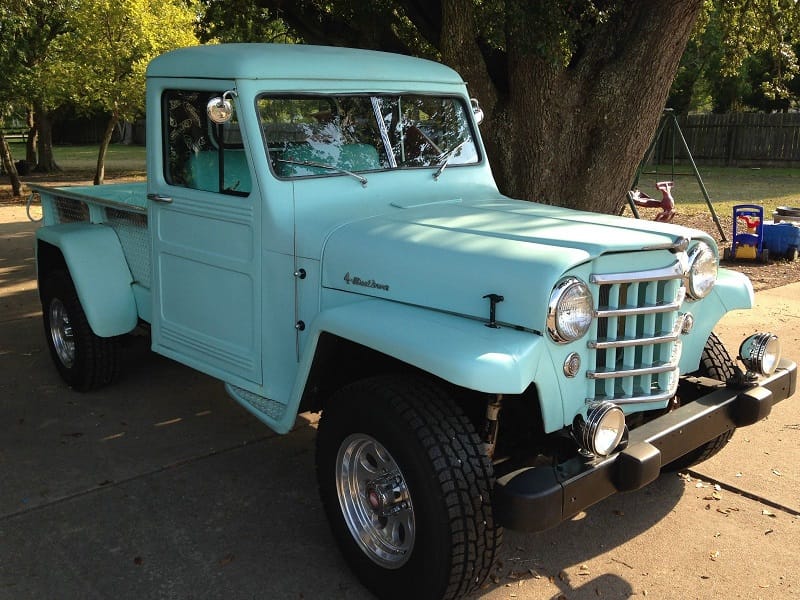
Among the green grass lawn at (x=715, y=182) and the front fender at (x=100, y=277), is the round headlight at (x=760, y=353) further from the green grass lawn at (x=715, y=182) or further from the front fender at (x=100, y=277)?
the green grass lawn at (x=715, y=182)

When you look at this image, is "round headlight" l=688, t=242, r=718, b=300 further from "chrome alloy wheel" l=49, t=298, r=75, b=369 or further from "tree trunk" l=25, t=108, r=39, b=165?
"tree trunk" l=25, t=108, r=39, b=165

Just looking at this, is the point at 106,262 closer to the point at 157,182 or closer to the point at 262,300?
the point at 157,182

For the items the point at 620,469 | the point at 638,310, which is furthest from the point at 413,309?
the point at 620,469

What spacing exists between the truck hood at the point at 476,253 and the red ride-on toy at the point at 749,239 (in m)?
6.43

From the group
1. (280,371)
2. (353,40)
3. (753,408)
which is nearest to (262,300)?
(280,371)

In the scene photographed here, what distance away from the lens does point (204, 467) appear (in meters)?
4.11

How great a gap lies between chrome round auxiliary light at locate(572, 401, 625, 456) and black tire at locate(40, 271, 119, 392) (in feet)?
10.9

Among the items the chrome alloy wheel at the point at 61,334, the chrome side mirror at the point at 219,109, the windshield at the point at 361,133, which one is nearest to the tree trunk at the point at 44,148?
the chrome alloy wheel at the point at 61,334

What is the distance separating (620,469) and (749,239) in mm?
7371

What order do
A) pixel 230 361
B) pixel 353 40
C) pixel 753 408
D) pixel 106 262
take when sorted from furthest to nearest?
pixel 353 40
pixel 106 262
pixel 230 361
pixel 753 408

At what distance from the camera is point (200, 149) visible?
3922 mm

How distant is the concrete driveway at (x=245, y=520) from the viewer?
3.12 meters

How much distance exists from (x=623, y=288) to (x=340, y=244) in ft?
3.83

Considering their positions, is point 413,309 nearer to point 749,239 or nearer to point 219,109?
point 219,109
